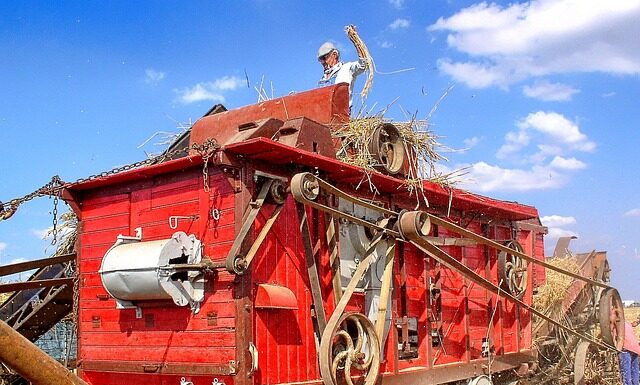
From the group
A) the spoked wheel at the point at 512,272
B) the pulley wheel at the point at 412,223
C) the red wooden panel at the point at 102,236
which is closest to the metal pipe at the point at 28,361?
the red wooden panel at the point at 102,236

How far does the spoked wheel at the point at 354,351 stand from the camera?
6.02m

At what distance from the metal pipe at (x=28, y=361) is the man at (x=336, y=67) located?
18.4 ft

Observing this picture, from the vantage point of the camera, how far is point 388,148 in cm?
743

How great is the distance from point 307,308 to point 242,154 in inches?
61.3

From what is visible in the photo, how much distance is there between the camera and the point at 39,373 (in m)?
2.67

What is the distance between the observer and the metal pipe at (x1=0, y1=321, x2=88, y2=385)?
2541mm

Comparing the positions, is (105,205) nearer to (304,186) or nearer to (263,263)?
(263,263)

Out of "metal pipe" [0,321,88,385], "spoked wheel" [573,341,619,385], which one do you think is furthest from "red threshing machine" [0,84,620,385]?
"spoked wheel" [573,341,619,385]

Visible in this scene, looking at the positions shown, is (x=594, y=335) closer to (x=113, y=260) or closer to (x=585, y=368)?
(x=585, y=368)

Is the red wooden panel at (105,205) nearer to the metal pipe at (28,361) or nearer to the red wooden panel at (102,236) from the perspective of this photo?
the red wooden panel at (102,236)

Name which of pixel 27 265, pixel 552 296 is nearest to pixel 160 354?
pixel 27 265

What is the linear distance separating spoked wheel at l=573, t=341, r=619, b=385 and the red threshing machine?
3173mm

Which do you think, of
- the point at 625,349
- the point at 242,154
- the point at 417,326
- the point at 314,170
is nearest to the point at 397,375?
the point at 417,326

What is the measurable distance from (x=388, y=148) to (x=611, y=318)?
558 centimetres
